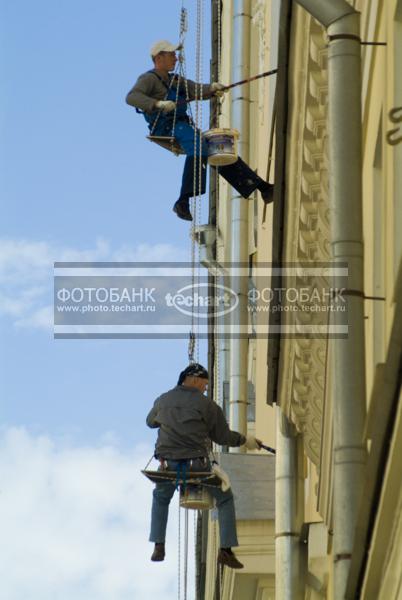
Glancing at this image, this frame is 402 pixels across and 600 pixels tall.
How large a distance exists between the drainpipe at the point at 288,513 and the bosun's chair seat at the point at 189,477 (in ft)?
1.90

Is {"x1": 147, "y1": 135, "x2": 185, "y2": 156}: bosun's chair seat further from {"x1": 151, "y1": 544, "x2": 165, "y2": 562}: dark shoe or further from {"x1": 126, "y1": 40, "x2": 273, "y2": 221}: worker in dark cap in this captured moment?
{"x1": 151, "y1": 544, "x2": 165, "y2": 562}: dark shoe

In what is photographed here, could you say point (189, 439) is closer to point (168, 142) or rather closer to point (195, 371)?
point (195, 371)

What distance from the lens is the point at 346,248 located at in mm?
8664

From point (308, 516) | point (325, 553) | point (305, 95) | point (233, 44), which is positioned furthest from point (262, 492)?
point (233, 44)

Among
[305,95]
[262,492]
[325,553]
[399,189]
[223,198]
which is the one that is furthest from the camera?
[223,198]

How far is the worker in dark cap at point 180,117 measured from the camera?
16328 mm

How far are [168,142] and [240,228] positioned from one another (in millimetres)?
7329

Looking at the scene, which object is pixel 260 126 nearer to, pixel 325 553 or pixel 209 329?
pixel 209 329

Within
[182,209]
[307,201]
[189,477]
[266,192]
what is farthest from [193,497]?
[307,201]

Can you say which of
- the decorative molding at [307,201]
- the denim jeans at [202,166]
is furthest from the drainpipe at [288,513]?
the denim jeans at [202,166]

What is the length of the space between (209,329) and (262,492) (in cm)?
1343

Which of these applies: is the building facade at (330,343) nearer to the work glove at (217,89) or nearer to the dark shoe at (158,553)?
the dark shoe at (158,553)

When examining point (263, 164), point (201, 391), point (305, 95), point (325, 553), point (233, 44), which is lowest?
point (325, 553)

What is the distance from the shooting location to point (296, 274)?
41.4 feet
